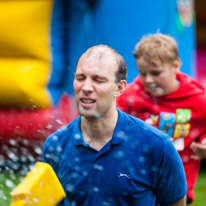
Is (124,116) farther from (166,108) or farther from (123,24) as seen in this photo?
(123,24)

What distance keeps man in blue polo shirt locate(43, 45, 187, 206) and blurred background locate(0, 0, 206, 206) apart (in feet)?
8.81

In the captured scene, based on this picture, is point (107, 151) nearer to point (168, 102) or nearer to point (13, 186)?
point (168, 102)

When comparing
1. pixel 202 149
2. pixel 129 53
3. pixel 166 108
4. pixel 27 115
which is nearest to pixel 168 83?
pixel 166 108

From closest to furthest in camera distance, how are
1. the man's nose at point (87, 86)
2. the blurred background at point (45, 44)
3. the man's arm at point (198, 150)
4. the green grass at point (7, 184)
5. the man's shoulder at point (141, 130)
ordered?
1. the man's nose at point (87, 86)
2. the man's shoulder at point (141, 130)
3. the man's arm at point (198, 150)
4. the green grass at point (7, 184)
5. the blurred background at point (45, 44)

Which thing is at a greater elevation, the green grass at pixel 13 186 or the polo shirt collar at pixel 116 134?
the polo shirt collar at pixel 116 134

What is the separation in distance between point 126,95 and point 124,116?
1019 mm

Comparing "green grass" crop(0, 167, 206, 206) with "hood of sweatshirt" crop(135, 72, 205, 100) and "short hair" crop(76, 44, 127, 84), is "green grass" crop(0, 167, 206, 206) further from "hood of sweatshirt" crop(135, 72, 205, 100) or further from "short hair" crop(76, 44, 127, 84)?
"short hair" crop(76, 44, 127, 84)

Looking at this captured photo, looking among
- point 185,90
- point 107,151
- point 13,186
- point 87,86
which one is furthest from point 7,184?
point 87,86

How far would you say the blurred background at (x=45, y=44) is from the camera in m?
4.84

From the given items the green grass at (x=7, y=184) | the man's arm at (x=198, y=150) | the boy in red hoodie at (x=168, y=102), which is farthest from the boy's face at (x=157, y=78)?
the green grass at (x=7, y=184)

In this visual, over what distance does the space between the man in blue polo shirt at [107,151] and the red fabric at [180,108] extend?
0.97m

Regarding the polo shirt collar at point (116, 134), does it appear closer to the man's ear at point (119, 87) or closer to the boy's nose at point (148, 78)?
the man's ear at point (119, 87)

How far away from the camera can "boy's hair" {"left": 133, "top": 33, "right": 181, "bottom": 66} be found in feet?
10.2

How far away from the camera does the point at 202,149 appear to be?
3.03 m
